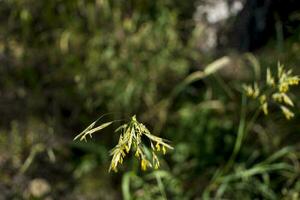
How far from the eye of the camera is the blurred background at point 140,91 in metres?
2.60

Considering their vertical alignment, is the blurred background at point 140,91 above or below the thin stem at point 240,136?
above

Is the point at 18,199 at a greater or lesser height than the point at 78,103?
lesser

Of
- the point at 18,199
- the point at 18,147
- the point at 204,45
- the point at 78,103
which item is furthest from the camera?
the point at 204,45

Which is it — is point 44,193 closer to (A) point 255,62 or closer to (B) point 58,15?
(B) point 58,15

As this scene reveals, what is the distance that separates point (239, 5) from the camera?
302 cm

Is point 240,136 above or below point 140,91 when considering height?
below

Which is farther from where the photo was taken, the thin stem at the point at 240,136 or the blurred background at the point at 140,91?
the blurred background at the point at 140,91

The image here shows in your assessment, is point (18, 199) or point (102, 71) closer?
point (18, 199)

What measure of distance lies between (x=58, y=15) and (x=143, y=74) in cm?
62

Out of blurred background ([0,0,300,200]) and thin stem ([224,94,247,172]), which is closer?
thin stem ([224,94,247,172])

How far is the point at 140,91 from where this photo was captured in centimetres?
281

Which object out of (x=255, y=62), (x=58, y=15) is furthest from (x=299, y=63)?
(x=58, y=15)

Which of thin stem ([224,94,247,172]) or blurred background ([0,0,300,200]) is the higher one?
blurred background ([0,0,300,200])

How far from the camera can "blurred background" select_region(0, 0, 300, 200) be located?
260 cm
